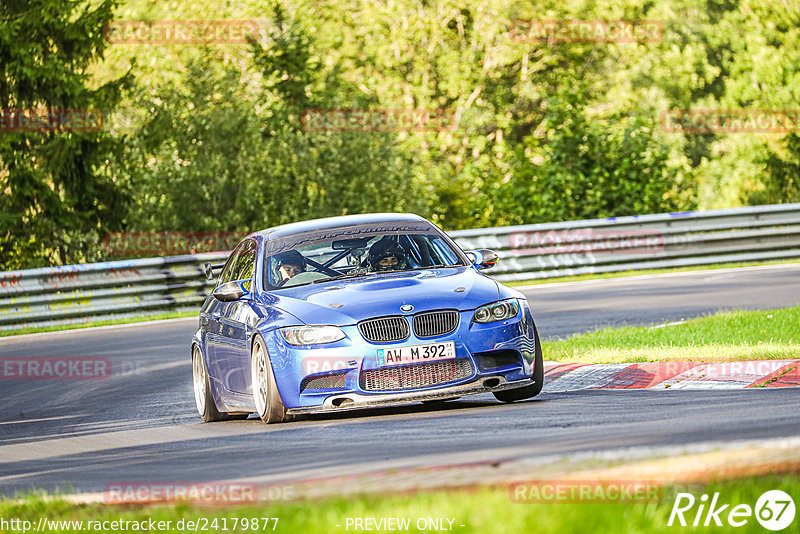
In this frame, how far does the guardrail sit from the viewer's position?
21.7m

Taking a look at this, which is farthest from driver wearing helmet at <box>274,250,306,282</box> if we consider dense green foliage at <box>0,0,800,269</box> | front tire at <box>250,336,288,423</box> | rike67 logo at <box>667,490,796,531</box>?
dense green foliage at <box>0,0,800,269</box>

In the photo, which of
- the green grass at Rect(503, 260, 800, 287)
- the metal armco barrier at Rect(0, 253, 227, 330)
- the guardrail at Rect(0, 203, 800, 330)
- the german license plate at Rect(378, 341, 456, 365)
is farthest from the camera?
the green grass at Rect(503, 260, 800, 287)

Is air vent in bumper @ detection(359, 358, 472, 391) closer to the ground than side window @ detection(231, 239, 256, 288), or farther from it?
closer to the ground

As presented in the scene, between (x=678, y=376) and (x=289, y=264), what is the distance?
10.7 feet

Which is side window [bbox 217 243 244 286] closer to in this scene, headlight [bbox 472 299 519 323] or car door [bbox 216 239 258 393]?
car door [bbox 216 239 258 393]

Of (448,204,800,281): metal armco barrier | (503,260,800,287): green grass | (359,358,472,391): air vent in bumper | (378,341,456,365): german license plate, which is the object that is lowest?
(503,260,800,287): green grass

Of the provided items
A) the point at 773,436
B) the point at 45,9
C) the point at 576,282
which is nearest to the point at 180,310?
the point at 576,282

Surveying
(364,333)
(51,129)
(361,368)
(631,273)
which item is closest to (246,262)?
(364,333)

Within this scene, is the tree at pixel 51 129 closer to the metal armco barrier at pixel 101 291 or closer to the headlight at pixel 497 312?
the metal armco barrier at pixel 101 291

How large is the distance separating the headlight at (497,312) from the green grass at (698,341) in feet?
6.86

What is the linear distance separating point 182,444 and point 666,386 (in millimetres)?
3776

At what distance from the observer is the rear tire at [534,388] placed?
32.0 feet

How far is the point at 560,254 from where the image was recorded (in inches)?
955

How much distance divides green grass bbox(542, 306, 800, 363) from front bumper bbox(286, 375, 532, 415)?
93.8 inches
